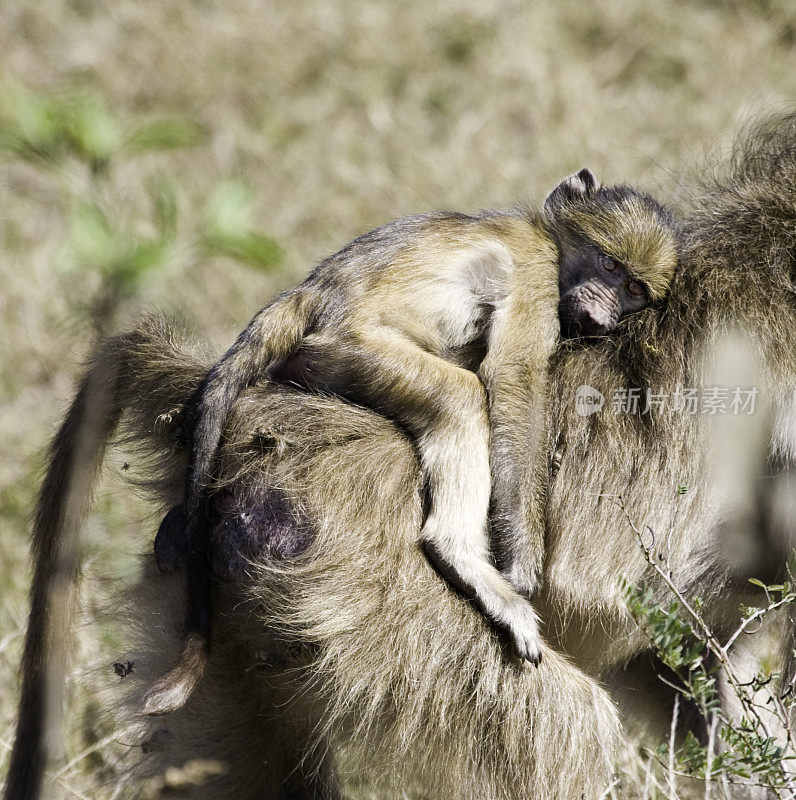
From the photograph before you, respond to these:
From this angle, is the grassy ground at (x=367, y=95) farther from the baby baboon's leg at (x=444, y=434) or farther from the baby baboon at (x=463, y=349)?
the baby baboon's leg at (x=444, y=434)

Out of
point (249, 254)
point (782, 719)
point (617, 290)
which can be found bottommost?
point (782, 719)

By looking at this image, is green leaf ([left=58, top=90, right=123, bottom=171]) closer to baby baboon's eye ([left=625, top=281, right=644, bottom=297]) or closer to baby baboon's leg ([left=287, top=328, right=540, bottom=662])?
baby baboon's leg ([left=287, top=328, right=540, bottom=662])

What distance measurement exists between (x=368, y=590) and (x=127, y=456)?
1053 millimetres

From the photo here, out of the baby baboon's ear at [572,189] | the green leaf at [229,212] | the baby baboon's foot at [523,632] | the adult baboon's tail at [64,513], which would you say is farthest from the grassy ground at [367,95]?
the baby baboon's foot at [523,632]

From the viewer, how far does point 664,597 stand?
305cm

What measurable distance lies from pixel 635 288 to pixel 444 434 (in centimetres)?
80

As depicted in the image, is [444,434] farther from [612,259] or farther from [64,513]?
[64,513]

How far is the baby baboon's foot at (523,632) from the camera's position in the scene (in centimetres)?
261

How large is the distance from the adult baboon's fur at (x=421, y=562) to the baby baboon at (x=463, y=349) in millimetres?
81

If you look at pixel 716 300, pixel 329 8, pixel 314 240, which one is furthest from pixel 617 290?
pixel 329 8

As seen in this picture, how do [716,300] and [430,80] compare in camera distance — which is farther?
[430,80]

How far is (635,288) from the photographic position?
10.2 feet

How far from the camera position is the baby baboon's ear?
10.7 feet

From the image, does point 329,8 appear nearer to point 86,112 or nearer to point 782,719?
point 86,112
